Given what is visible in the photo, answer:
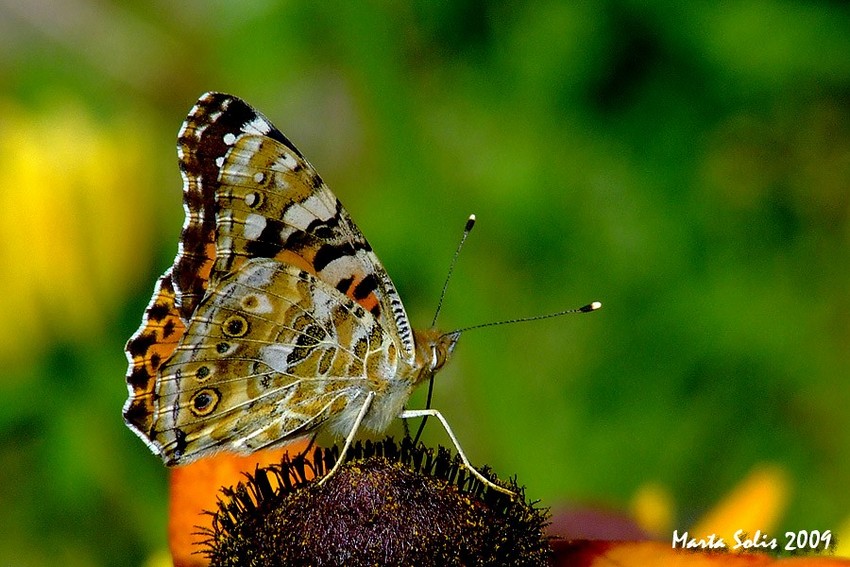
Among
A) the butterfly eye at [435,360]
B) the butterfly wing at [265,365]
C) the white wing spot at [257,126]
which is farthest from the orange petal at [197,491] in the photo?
the white wing spot at [257,126]

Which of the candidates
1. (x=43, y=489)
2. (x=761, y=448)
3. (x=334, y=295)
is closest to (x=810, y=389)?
(x=761, y=448)

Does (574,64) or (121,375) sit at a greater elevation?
(574,64)

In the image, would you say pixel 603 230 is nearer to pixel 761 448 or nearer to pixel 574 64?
pixel 574 64

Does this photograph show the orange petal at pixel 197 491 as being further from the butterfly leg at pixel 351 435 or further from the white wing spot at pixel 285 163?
the white wing spot at pixel 285 163

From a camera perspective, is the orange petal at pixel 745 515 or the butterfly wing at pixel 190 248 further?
the orange petal at pixel 745 515

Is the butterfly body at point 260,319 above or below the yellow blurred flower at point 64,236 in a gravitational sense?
below

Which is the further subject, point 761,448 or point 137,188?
point 761,448
